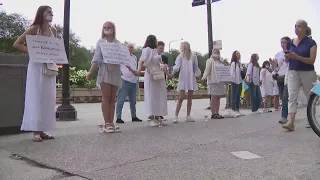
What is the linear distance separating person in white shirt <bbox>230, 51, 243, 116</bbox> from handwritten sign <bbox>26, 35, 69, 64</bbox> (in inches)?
219

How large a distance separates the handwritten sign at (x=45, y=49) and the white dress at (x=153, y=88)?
2.00m

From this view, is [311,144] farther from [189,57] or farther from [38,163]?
[189,57]

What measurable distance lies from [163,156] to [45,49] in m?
2.43

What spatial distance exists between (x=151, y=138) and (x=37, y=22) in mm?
2341

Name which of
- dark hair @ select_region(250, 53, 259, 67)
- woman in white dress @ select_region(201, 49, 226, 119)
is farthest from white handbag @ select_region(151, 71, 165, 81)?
dark hair @ select_region(250, 53, 259, 67)

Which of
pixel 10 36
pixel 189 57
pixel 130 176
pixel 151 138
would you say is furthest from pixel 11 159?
pixel 10 36

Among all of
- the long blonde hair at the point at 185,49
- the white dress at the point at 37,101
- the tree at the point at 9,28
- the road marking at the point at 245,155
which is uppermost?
the tree at the point at 9,28

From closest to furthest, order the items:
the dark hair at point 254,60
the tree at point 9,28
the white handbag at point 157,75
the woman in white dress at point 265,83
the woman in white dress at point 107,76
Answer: the woman in white dress at point 107,76, the white handbag at point 157,75, the dark hair at point 254,60, the woman in white dress at point 265,83, the tree at point 9,28

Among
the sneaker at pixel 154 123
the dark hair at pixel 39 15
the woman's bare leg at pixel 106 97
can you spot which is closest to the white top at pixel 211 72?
the sneaker at pixel 154 123

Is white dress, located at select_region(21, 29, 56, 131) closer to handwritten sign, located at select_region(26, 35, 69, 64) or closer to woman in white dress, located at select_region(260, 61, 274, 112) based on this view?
handwritten sign, located at select_region(26, 35, 69, 64)

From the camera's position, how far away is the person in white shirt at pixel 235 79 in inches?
404

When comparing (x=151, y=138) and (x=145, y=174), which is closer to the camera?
(x=145, y=174)

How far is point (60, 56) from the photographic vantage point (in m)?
5.70

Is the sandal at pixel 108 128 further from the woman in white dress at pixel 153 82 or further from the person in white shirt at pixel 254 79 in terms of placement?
the person in white shirt at pixel 254 79
